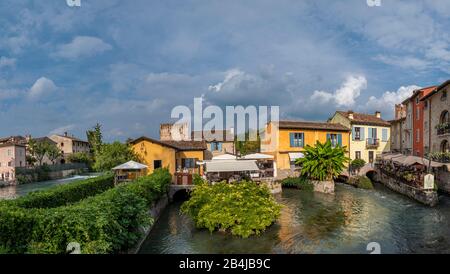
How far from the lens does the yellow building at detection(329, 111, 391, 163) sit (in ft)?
115

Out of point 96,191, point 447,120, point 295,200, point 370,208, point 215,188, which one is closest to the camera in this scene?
point 215,188

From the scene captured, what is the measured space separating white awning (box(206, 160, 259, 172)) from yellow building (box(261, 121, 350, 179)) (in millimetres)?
7377

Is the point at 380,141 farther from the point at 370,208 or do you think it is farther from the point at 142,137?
the point at 142,137

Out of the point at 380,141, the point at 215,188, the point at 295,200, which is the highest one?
the point at 380,141

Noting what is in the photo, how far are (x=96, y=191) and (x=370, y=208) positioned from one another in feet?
66.6

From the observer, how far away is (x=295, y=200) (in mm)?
21781

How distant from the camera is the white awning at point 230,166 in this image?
22.1 metres

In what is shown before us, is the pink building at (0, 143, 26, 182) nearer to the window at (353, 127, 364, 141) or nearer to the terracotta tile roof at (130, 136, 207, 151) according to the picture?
the terracotta tile roof at (130, 136, 207, 151)

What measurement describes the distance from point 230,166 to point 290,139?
460 inches

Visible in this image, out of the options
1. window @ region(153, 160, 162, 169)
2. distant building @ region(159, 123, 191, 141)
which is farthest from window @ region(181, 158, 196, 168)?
distant building @ region(159, 123, 191, 141)

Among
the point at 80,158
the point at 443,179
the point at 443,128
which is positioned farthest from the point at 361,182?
the point at 80,158

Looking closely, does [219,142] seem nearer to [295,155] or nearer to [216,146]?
[216,146]

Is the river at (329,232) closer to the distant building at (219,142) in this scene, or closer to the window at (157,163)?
the window at (157,163)
